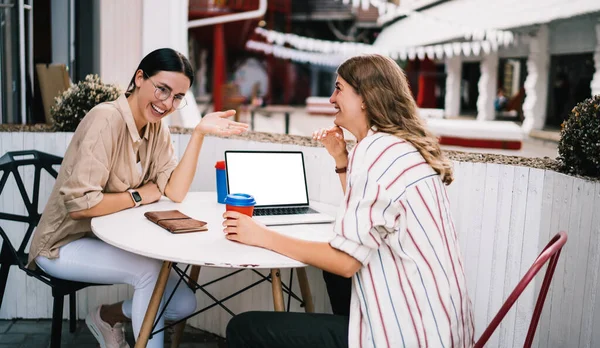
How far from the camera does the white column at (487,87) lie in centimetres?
1599

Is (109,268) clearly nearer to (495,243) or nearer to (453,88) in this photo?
(495,243)

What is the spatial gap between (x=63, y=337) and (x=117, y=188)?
123 centimetres

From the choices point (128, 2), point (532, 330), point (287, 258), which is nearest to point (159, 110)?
point (287, 258)

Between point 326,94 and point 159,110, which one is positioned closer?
point 159,110

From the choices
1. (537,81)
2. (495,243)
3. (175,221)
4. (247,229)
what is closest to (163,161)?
(175,221)

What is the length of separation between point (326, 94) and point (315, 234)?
3508 cm

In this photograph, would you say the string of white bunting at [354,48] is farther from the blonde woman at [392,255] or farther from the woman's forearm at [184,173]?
the blonde woman at [392,255]

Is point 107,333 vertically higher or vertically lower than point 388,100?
lower

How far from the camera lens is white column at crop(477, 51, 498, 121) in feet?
52.5

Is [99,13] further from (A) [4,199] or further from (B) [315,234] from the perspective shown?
(B) [315,234]

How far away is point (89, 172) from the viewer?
2145 mm

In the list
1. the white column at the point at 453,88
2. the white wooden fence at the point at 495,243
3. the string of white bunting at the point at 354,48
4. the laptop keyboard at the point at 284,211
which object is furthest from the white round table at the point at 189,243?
the white column at the point at 453,88

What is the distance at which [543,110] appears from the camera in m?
13.0

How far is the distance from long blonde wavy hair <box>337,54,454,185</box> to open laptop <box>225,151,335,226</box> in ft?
2.47
